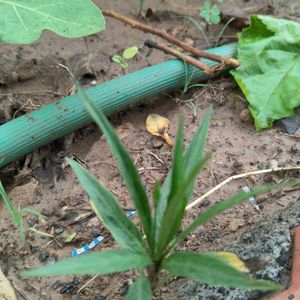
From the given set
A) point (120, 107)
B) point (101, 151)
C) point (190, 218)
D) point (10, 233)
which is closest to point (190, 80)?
point (120, 107)

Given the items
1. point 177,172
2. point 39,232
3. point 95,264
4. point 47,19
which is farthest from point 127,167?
point 47,19

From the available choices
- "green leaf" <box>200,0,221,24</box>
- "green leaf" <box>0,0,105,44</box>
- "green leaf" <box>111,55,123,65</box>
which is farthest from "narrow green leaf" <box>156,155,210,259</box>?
"green leaf" <box>200,0,221,24</box>

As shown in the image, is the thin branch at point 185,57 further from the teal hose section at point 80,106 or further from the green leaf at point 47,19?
the green leaf at point 47,19

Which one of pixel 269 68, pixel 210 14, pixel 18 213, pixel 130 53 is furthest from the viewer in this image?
pixel 210 14

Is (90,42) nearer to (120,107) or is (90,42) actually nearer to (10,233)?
(120,107)

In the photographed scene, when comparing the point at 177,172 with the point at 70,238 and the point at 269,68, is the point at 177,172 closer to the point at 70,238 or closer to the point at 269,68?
the point at 70,238

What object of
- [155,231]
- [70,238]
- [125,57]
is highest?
[155,231]
